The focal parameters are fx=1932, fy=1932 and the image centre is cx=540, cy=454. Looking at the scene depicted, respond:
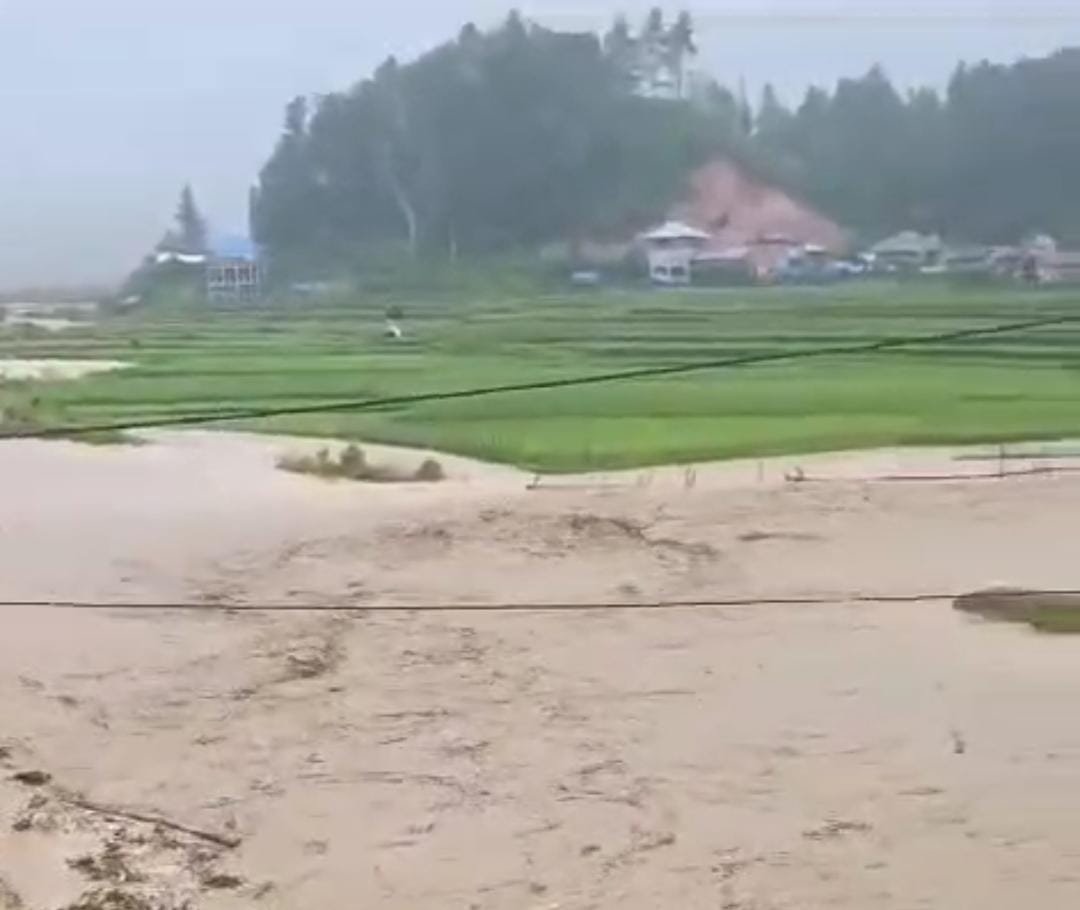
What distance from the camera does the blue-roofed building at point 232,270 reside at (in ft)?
7.15

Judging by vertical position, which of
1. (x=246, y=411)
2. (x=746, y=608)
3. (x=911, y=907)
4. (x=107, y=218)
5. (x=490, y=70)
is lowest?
(x=911, y=907)

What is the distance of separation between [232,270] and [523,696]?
1.92ft

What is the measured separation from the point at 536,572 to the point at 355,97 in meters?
0.57

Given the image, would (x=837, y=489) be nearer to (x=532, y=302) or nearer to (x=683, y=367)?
(x=683, y=367)

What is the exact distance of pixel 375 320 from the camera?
217cm

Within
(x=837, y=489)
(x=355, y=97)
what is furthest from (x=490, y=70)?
(x=837, y=489)

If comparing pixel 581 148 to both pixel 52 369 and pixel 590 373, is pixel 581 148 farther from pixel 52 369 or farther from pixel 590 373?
pixel 52 369

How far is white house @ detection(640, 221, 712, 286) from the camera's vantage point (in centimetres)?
218

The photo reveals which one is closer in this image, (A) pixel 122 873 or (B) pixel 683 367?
(A) pixel 122 873

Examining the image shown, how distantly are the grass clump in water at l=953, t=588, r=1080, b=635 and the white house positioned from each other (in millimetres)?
477

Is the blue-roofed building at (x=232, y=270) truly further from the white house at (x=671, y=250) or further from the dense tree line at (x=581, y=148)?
the white house at (x=671, y=250)

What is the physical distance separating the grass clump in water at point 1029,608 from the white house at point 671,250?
1.57 feet

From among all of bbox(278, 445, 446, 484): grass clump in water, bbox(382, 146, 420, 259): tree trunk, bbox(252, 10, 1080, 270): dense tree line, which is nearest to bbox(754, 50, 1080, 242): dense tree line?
bbox(252, 10, 1080, 270): dense tree line

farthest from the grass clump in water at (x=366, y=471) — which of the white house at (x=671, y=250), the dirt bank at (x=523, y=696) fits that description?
the white house at (x=671, y=250)
